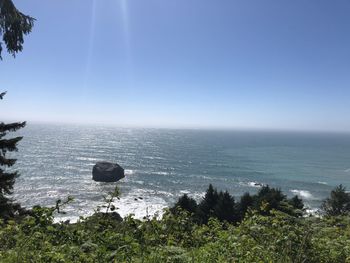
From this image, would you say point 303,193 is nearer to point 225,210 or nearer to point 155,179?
point 155,179

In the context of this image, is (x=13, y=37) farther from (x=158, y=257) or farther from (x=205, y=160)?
(x=205, y=160)

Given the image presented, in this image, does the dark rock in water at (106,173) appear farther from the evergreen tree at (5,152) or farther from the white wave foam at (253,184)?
the evergreen tree at (5,152)

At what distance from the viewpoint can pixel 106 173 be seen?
83.6m

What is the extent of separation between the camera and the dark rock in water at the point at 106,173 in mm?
83175

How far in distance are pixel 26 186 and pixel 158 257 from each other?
252 ft

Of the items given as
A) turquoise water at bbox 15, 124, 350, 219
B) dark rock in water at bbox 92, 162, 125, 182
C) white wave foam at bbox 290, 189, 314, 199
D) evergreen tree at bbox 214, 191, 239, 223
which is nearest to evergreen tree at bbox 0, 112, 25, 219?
evergreen tree at bbox 214, 191, 239, 223

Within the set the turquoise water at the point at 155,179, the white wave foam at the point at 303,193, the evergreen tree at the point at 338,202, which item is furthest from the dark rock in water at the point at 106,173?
the evergreen tree at the point at 338,202

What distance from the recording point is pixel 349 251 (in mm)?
5258

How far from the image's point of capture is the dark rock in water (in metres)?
83.2

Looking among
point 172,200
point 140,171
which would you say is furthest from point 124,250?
point 140,171

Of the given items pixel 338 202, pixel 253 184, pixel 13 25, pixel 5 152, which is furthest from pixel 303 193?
pixel 13 25

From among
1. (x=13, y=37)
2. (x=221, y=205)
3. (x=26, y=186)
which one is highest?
(x=13, y=37)

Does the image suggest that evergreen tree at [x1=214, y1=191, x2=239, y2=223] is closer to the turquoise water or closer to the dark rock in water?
the turquoise water

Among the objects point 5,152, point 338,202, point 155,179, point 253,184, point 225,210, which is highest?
point 5,152
